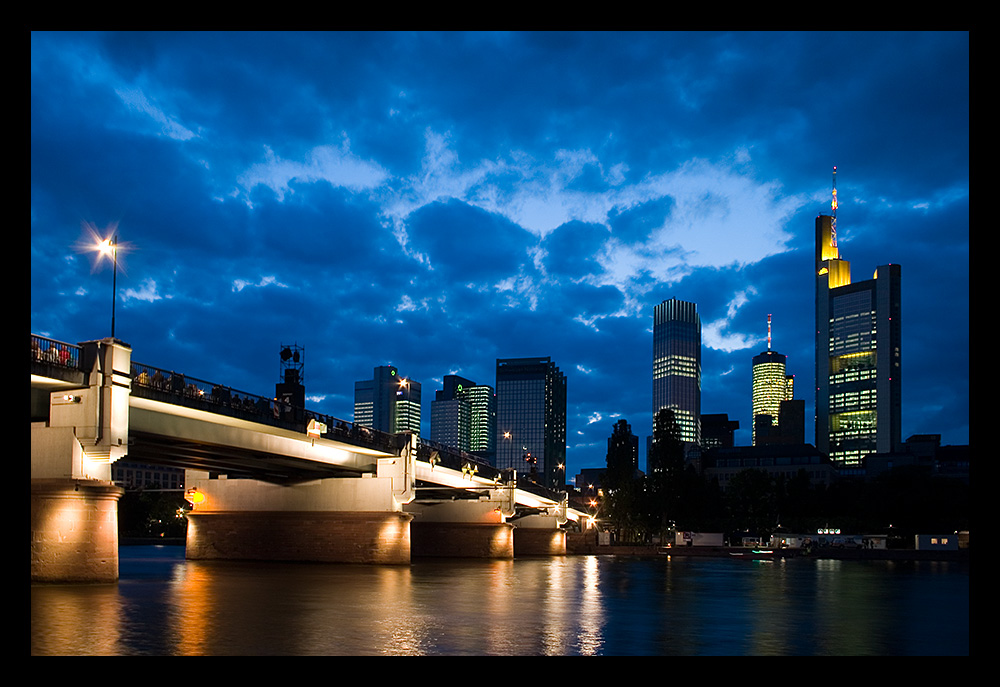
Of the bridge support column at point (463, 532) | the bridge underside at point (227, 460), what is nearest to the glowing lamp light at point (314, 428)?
the bridge underside at point (227, 460)

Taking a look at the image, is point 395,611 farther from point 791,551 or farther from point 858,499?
point 858,499

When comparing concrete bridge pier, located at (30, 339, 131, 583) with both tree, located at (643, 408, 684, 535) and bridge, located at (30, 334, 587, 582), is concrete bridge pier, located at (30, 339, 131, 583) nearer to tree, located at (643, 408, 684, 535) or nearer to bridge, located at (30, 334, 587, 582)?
bridge, located at (30, 334, 587, 582)

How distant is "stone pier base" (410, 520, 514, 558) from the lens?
98.4 meters

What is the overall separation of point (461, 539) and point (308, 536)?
2984cm

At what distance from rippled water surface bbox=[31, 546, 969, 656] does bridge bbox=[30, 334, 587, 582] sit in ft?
11.7

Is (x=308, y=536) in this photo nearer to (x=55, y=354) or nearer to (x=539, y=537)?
(x=55, y=354)

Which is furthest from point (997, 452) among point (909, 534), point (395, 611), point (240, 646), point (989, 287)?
point (909, 534)

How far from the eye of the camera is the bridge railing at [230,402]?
45.2 meters

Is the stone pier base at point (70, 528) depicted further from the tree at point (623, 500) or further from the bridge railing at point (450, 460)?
the tree at point (623, 500)

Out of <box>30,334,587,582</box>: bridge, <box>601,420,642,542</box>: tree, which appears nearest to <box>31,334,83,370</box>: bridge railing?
<box>30,334,587,582</box>: bridge

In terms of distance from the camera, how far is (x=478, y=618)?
31234 mm

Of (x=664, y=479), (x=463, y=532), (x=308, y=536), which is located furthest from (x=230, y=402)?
(x=664, y=479)

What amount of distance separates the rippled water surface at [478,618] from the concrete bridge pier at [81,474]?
4.63 feet
